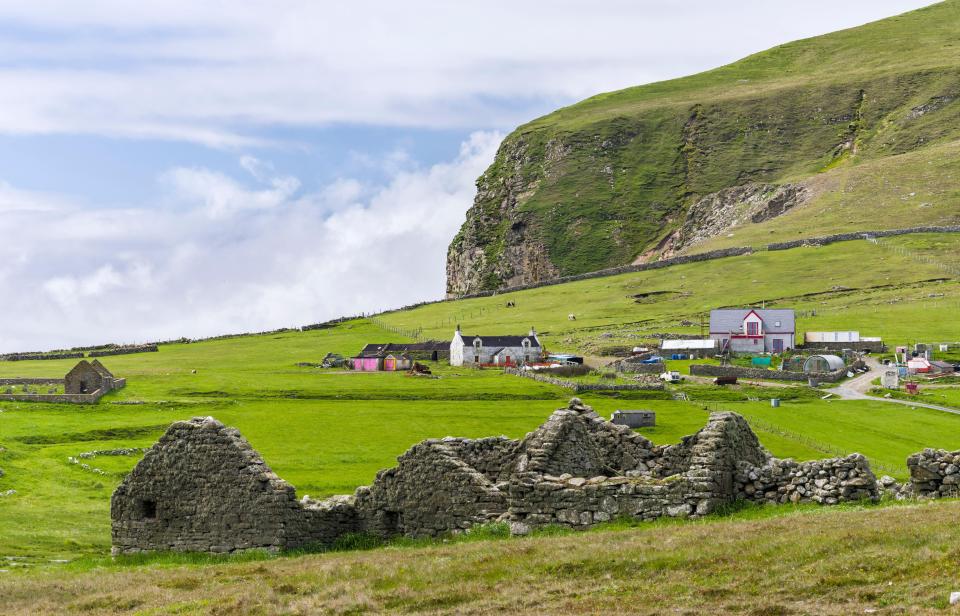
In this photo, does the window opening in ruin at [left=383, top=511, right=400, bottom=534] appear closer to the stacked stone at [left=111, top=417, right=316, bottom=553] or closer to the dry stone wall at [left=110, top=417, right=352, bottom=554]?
the dry stone wall at [left=110, top=417, right=352, bottom=554]

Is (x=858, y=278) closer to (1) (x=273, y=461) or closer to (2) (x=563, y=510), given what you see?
(1) (x=273, y=461)

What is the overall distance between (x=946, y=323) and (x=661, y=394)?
56.3 m

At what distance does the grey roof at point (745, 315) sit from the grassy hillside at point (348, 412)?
33.2ft

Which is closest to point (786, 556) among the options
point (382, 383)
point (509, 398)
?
point (509, 398)

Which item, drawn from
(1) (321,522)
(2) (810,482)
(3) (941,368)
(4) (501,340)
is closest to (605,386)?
(3) (941,368)

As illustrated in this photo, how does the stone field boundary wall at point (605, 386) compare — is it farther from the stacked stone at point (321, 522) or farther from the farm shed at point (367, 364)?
the stacked stone at point (321, 522)

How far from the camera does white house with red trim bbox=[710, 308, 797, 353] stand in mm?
140125

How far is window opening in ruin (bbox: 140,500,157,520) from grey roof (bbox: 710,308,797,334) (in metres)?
119

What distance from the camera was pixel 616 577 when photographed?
19.5m

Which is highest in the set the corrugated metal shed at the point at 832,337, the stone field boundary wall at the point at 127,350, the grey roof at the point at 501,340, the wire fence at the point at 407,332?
the wire fence at the point at 407,332

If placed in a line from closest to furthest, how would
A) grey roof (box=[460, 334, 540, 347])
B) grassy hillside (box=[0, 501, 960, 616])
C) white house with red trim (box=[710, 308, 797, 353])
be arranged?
grassy hillside (box=[0, 501, 960, 616])
white house with red trim (box=[710, 308, 797, 353])
grey roof (box=[460, 334, 540, 347])

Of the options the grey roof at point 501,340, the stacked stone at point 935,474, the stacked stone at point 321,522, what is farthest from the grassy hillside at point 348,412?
the stacked stone at point 935,474

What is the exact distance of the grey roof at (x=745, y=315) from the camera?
14100 cm

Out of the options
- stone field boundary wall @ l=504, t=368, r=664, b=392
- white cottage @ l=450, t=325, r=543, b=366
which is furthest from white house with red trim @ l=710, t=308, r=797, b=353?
stone field boundary wall @ l=504, t=368, r=664, b=392
